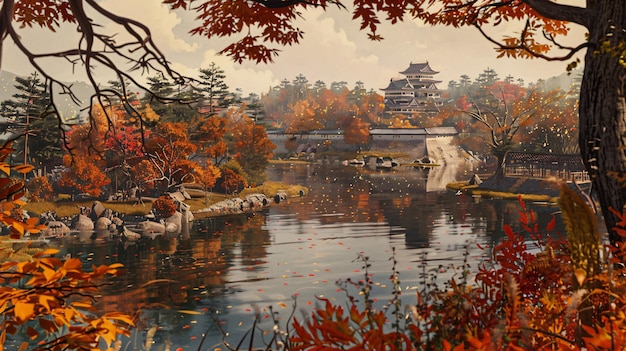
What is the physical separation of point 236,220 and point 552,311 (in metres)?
16.3

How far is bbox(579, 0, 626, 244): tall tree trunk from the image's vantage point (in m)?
3.60

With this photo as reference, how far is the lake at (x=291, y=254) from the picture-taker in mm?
8578

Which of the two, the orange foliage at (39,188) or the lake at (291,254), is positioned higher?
the orange foliage at (39,188)

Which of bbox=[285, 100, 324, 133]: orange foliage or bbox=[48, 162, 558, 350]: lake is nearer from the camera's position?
bbox=[48, 162, 558, 350]: lake

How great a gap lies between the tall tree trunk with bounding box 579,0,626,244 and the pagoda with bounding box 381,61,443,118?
1445 inches

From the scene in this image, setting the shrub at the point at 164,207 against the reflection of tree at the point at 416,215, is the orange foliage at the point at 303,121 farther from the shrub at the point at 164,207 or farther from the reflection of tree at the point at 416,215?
the shrub at the point at 164,207

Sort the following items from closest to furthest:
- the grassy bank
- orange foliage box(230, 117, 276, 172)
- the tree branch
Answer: the tree branch < the grassy bank < orange foliage box(230, 117, 276, 172)

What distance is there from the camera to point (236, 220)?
18.1 metres

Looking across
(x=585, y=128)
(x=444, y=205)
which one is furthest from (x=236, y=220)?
(x=585, y=128)

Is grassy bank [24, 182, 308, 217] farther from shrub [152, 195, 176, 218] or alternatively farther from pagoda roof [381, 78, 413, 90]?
pagoda roof [381, 78, 413, 90]

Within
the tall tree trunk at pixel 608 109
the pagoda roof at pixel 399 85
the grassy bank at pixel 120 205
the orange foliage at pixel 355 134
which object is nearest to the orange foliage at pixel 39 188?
the grassy bank at pixel 120 205

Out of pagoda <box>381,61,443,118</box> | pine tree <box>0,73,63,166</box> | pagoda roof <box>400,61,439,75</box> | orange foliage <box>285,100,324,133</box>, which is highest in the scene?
pagoda roof <box>400,61,439,75</box>

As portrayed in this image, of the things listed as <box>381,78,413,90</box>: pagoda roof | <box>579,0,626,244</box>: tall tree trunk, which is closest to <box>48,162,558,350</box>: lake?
<box>579,0,626,244</box>: tall tree trunk

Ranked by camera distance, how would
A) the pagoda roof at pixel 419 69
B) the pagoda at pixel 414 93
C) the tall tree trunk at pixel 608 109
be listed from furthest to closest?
the pagoda roof at pixel 419 69 → the pagoda at pixel 414 93 → the tall tree trunk at pixel 608 109
